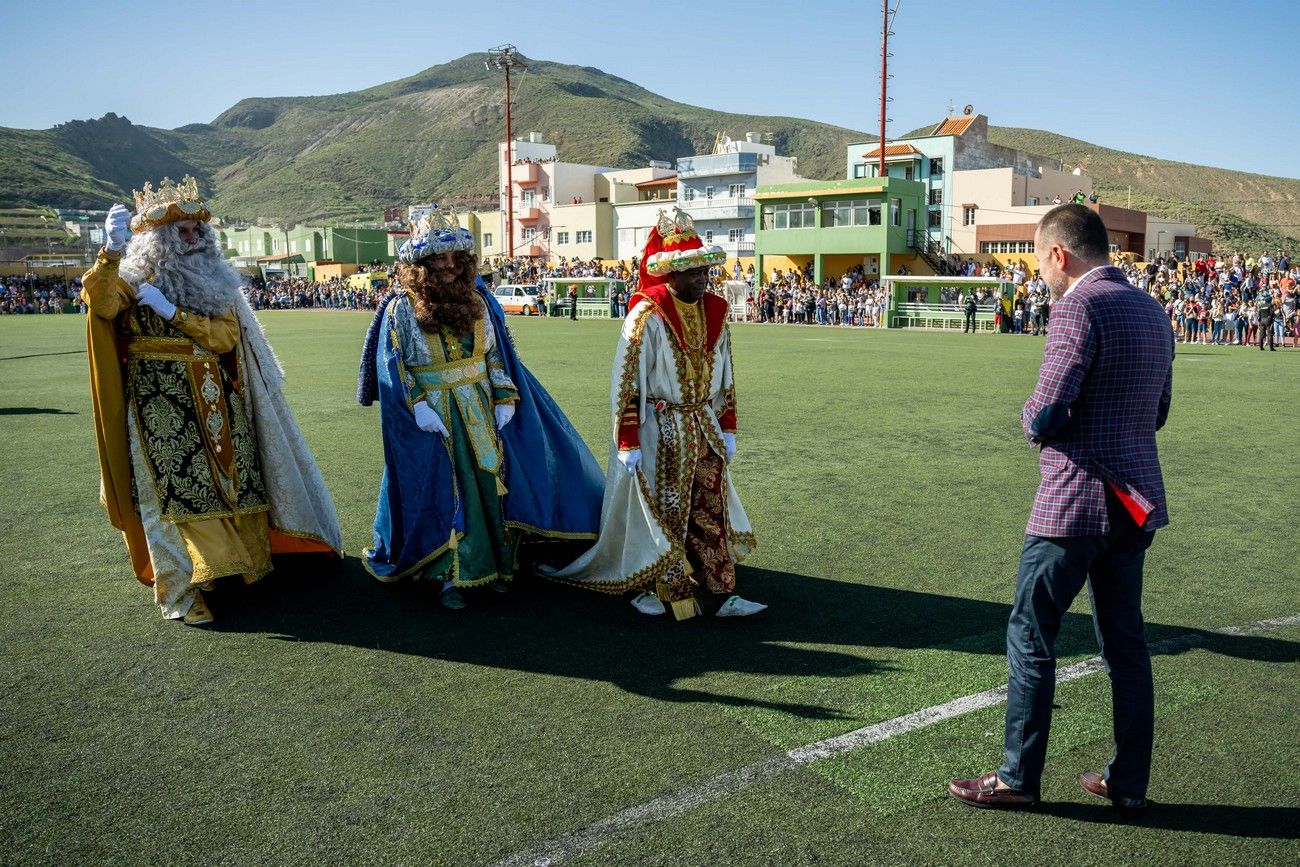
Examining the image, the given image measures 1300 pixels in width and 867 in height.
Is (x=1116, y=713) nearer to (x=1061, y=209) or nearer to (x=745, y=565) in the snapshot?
(x=1061, y=209)

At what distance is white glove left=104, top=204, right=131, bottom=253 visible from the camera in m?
4.62

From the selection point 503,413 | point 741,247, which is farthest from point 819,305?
point 503,413

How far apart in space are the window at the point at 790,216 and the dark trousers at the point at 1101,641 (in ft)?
155

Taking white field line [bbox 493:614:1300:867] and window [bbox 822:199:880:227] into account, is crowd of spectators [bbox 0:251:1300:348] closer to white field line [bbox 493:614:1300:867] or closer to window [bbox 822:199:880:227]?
window [bbox 822:199:880:227]

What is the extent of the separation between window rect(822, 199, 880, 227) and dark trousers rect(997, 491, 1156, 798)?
45.4 m

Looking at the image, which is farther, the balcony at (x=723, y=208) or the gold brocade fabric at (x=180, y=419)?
the balcony at (x=723, y=208)

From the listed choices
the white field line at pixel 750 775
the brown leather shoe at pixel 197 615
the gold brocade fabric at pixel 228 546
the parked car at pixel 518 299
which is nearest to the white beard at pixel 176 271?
the gold brocade fabric at pixel 228 546

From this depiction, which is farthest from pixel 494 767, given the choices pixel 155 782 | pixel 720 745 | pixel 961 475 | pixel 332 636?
pixel 961 475

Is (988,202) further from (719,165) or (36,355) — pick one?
(36,355)

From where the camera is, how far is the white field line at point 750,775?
2922mm

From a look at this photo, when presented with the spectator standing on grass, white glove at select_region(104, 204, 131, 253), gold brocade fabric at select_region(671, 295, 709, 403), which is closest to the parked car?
the spectator standing on grass

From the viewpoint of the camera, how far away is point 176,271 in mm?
5094

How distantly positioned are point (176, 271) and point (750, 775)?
3.92 metres

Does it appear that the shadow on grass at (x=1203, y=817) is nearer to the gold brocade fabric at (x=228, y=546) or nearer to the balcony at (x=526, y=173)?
the gold brocade fabric at (x=228, y=546)
